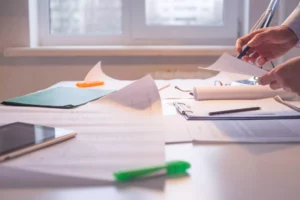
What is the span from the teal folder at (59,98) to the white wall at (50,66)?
0.86 m

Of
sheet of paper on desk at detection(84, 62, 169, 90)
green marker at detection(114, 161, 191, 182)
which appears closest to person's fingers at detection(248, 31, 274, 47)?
sheet of paper on desk at detection(84, 62, 169, 90)

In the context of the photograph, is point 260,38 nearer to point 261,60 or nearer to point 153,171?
point 261,60

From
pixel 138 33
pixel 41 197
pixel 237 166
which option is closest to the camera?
pixel 41 197

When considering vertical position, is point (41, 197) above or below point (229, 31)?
below

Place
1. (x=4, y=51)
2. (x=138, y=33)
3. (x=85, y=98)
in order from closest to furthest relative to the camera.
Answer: (x=85, y=98) < (x=4, y=51) < (x=138, y=33)

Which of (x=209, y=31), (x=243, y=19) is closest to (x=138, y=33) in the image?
(x=209, y=31)

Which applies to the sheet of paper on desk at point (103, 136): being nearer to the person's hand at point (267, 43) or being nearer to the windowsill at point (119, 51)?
the person's hand at point (267, 43)

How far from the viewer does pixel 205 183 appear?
1.57ft

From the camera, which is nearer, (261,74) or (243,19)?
(261,74)

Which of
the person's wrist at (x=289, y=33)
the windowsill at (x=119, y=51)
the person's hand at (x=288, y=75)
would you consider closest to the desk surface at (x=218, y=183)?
the person's hand at (x=288, y=75)

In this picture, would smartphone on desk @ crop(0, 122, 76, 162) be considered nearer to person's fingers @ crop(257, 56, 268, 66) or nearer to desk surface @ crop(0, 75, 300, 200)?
desk surface @ crop(0, 75, 300, 200)

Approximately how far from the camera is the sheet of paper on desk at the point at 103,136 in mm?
515

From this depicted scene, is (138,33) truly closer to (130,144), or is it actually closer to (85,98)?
(85,98)

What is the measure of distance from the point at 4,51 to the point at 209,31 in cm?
107
